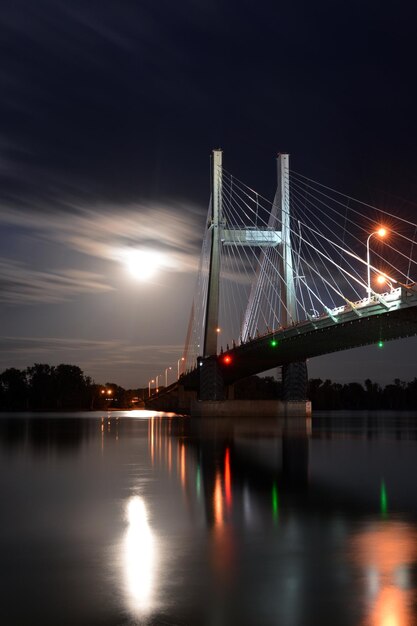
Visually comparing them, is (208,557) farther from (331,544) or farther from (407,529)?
(407,529)

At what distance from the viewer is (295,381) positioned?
8569 cm

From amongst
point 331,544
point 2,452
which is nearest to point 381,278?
point 2,452

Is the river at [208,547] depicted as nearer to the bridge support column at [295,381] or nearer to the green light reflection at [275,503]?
the green light reflection at [275,503]

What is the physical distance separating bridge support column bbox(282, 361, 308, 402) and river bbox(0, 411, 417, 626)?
62368 millimetres

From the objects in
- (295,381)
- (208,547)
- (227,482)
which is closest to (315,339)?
(295,381)

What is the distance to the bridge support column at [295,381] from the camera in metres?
85.4

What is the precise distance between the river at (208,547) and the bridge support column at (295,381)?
6237 centimetres

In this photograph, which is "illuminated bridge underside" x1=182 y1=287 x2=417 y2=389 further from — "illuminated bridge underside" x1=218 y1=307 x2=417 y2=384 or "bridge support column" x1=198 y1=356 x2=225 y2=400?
"bridge support column" x1=198 y1=356 x2=225 y2=400

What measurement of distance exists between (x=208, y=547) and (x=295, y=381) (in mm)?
75311

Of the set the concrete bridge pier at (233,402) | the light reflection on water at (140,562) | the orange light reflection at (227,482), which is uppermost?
the concrete bridge pier at (233,402)

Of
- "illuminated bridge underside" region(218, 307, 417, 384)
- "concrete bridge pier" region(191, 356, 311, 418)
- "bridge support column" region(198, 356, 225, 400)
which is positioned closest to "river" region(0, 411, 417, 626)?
"illuminated bridge underside" region(218, 307, 417, 384)

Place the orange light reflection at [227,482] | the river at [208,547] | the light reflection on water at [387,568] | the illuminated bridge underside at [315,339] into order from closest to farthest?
1. the light reflection on water at [387,568]
2. the river at [208,547]
3. the orange light reflection at [227,482]
4. the illuminated bridge underside at [315,339]

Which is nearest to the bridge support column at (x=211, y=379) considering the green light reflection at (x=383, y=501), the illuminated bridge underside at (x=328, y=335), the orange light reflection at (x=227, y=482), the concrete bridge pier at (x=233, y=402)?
the concrete bridge pier at (x=233, y=402)

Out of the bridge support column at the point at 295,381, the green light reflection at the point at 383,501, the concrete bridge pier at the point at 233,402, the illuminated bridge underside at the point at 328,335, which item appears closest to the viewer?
the green light reflection at the point at 383,501
